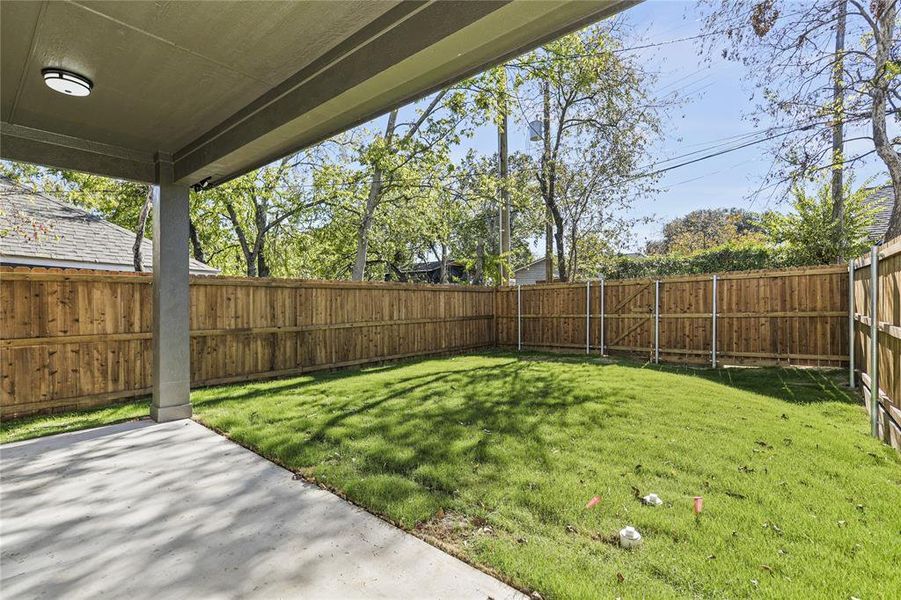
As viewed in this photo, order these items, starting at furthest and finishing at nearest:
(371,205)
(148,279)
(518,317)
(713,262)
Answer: (713,262), (518,317), (371,205), (148,279)

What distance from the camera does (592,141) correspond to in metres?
13.1

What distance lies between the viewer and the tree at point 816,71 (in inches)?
261

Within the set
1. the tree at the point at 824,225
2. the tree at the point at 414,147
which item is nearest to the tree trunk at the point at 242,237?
the tree at the point at 414,147

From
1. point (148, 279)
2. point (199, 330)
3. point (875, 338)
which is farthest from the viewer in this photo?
point (199, 330)

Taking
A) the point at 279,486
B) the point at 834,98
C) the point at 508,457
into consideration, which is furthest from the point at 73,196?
the point at 834,98

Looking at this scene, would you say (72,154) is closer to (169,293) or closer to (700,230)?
(169,293)

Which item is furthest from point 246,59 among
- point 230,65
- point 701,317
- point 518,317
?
point 518,317

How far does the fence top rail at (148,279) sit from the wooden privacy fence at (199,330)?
0.05 feet

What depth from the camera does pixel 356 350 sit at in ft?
27.7

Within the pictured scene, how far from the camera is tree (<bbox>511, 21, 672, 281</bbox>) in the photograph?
12.2 meters

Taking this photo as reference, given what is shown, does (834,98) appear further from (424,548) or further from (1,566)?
(1,566)

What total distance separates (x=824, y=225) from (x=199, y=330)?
37.7ft

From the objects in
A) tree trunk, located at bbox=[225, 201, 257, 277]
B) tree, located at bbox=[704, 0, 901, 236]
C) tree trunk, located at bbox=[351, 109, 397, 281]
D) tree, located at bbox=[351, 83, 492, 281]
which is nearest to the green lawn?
tree, located at bbox=[704, 0, 901, 236]

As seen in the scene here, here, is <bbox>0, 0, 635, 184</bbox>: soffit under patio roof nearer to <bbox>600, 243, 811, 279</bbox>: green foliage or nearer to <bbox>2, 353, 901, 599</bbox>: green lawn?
<bbox>2, 353, 901, 599</bbox>: green lawn
